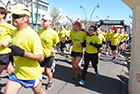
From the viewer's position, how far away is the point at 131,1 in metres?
3.06

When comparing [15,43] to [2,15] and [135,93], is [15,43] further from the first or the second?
[135,93]

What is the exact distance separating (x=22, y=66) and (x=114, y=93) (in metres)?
2.91

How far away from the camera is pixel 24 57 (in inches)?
75.6

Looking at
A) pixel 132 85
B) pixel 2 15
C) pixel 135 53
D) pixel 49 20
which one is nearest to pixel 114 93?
pixel 132 85

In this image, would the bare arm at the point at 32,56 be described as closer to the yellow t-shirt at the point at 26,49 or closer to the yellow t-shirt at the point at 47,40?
the yellow t-shirt at the point at 26,49

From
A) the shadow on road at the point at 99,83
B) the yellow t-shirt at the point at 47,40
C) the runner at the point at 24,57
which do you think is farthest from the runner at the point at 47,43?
the runner at the point at 24,57

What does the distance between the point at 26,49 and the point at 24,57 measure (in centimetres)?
14

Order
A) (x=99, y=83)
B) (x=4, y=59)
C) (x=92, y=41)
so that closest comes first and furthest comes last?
(x=4, y=59), (x=92, y=41), (x=99, y=83)

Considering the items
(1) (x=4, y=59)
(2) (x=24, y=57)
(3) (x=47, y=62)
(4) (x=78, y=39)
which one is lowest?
(3) (x=47, y=62)

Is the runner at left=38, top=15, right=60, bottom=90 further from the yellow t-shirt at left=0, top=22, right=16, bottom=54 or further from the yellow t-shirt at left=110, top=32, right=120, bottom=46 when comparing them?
the yellow t-shirt at left=110, top=32, right=120, bottom=46

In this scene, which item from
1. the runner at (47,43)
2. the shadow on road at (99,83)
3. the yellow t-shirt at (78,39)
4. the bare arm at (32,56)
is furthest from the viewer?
the yellow t-shirt at (78,39)

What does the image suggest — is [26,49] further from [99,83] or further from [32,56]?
[99,83]

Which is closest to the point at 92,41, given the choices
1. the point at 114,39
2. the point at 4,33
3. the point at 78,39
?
the point at 78,39

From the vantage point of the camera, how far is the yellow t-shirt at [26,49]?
1898mm
